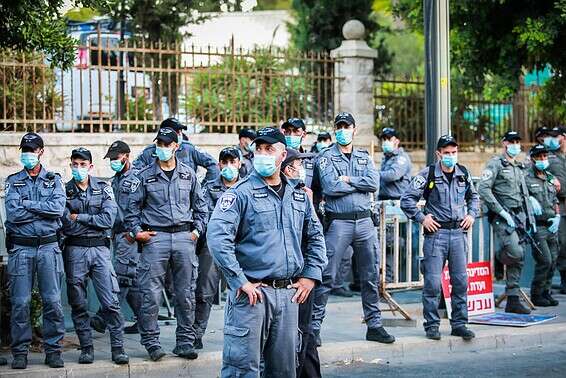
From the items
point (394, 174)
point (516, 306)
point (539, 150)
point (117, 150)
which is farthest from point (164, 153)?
point (539, 150)

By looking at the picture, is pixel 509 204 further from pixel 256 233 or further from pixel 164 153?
pixel 256 233

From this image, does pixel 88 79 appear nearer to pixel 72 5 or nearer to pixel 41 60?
pixel 41 60

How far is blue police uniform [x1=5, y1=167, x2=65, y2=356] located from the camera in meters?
10.5

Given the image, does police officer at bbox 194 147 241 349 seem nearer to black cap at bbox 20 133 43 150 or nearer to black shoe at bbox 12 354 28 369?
black shoe at bbox 12 354 28 369

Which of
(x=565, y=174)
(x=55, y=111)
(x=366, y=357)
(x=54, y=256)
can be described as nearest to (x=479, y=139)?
(x=565, y=174)

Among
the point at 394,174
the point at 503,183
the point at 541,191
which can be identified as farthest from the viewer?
the point at 394,174

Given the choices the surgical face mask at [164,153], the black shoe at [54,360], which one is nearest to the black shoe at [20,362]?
the black shoe at [54,360]

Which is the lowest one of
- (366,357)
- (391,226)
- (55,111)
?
(366,357)

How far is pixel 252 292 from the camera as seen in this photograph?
775cm

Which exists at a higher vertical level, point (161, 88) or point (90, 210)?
point (161, 88)

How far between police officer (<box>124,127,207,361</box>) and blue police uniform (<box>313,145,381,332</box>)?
1487 mm

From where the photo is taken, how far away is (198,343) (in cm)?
1154

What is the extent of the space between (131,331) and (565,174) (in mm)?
6649

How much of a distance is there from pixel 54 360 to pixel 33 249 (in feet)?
3.29
